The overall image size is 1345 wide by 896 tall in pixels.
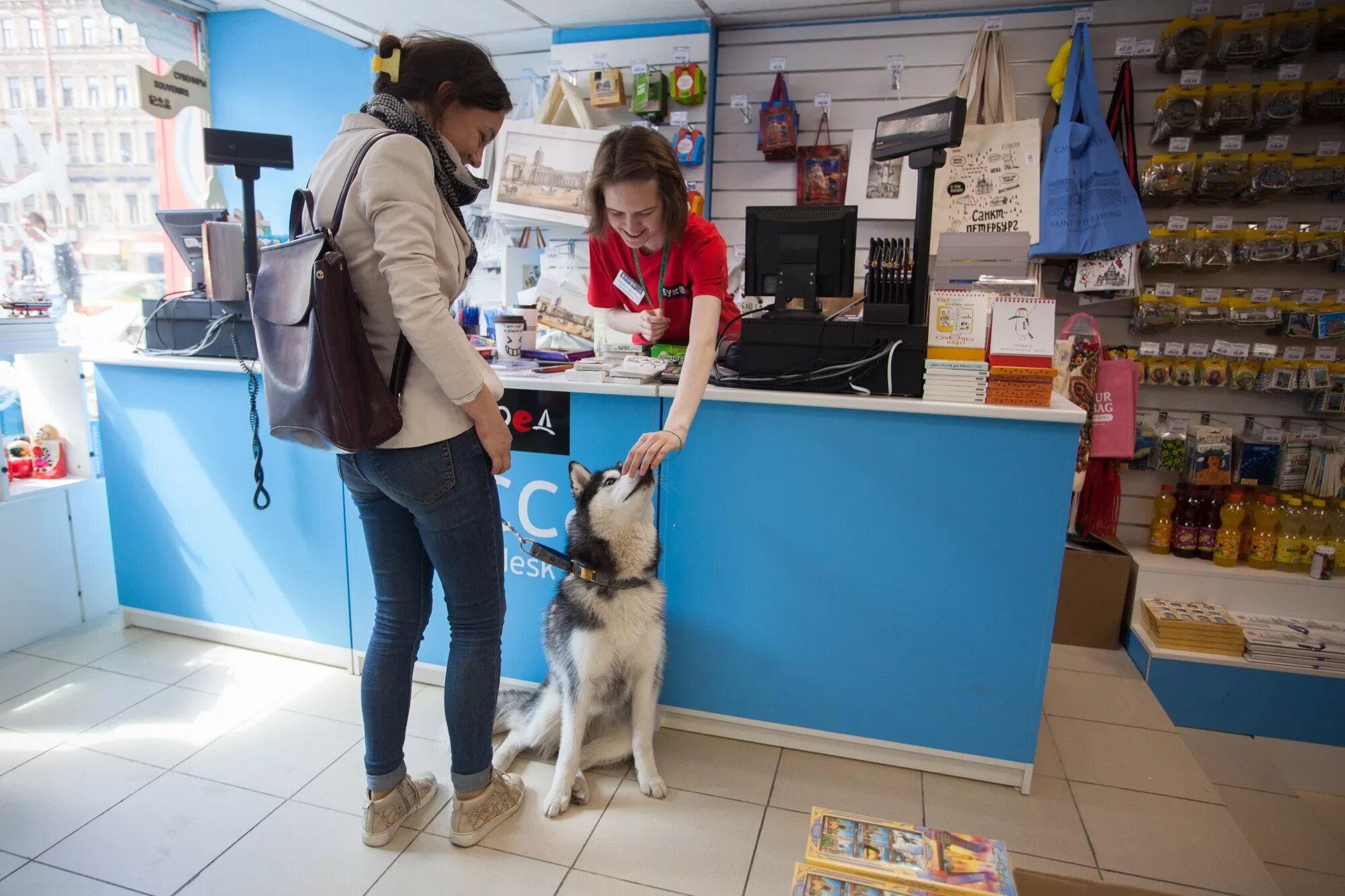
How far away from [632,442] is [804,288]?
26.6 inches

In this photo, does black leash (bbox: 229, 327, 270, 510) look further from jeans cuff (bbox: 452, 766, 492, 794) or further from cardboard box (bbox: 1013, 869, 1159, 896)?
cardboard box (bbox: 1013, 869, 1159, 896)

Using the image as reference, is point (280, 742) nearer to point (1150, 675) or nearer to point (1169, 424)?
point (1150, 675)

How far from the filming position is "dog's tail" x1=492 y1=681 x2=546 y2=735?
215 centimetres

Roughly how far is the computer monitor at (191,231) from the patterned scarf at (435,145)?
5.56ft

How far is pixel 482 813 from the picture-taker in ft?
5.97

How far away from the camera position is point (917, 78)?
3523 mm

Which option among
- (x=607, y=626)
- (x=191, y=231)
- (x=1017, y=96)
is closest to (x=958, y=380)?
(x=607, y=626)

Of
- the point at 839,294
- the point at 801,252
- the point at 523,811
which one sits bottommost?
the point at 523,811

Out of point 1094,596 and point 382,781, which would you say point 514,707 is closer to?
point 382,781

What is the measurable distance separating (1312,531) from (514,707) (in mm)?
3261

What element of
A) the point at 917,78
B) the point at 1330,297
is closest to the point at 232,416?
the point at 917,78

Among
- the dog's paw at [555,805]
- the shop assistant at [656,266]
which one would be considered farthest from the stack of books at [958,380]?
the dog's paw at [555,805]

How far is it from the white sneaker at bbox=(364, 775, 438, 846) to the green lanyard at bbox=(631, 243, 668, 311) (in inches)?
60.6

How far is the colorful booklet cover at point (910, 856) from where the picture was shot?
43.3 inches
